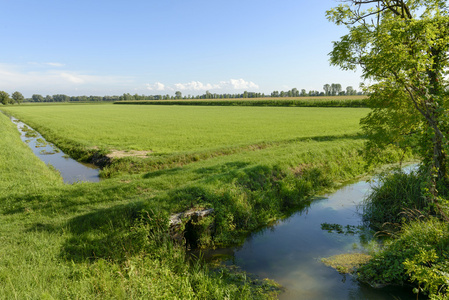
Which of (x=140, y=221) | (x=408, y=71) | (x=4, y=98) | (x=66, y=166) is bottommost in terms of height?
(x=66, y=166)

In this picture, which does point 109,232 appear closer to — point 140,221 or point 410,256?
point 140,221

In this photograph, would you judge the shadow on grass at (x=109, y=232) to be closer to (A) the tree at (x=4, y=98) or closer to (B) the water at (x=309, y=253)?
(B) the water at (x=309, y=253)

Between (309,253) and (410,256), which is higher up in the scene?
(410,256)

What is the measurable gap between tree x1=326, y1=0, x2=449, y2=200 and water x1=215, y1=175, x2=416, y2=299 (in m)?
3.15

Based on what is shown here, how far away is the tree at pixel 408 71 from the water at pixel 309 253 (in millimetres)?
3150

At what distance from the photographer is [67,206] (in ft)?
34.0

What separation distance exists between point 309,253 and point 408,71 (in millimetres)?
6849

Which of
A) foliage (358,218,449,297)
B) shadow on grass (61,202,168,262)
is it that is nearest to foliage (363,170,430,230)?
foliage (358,218,449,297)

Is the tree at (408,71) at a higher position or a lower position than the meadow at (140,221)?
higher

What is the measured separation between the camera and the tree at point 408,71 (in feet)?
27.6

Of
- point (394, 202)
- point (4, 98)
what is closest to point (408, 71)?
point (394, 202)

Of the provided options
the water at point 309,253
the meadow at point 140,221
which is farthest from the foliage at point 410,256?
the meadow at point 140,221

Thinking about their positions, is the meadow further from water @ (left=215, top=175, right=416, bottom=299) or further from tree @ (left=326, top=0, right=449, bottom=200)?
tree @ (left=326, top=0, right=449, bottom=200)

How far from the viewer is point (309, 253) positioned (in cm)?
901
